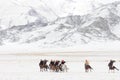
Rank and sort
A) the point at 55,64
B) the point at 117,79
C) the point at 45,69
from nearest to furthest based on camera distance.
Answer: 1. the point at 117,79
2. the point at 55,64
3. the point at 45,69

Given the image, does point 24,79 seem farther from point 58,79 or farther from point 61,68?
point 61,68

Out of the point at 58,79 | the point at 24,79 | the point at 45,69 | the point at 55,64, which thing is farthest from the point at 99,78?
the point at 45,69

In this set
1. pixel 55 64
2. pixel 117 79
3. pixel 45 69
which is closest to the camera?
pixel 117 79

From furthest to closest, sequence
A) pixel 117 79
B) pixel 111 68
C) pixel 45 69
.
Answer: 1. pixel 45 69
2. pixel 111 68
3. pixel 117 79

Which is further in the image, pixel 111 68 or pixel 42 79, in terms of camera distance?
pixel 111 68

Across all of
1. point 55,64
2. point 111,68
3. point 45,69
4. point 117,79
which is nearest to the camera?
point 117,79

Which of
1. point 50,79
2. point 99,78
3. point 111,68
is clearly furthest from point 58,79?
point 111,68

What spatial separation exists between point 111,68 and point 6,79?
10.4 m

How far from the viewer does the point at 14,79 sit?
27.0 meters

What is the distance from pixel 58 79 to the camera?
2652 cm

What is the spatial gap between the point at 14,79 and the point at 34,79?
133 cm

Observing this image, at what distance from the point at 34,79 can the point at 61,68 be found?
29.7 ft

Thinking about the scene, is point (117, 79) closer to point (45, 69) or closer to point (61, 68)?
point (61, 68)

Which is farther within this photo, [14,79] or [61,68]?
[61,68]
